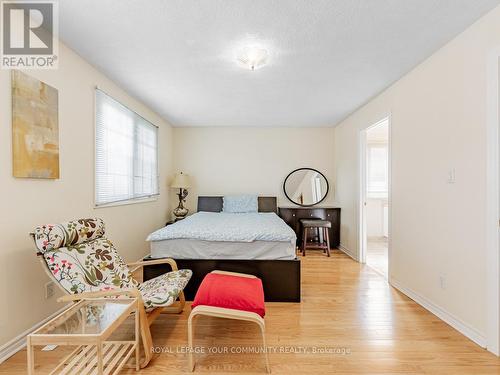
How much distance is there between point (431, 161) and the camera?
2.44 m

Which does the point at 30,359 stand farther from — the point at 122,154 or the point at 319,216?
the point at 319,216

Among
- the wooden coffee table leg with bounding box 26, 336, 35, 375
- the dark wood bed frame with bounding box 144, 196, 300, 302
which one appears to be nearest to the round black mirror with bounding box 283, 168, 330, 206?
the dark wood bed frame with bounding box 144, 196, 300, 302

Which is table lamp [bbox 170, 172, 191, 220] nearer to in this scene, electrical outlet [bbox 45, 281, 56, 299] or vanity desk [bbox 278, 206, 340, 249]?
vanity desk [bbox 278, 206, 340, 249]

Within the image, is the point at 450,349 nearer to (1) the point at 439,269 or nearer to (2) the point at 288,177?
(1) the point at 439,269

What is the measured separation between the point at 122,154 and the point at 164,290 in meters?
2.17

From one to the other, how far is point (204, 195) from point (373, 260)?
338cm

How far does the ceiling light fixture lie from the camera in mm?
2312

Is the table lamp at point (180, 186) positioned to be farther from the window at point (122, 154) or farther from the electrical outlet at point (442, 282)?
the electrical outlet at point (442, 282)

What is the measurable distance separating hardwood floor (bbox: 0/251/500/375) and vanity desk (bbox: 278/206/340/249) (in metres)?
2.18

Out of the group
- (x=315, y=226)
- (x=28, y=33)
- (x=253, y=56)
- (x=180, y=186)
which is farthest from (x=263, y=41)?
(x=180, y=186)

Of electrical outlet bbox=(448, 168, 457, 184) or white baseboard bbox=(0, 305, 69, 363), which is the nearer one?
white baseboard bbox=(0, 305, 69, 363)

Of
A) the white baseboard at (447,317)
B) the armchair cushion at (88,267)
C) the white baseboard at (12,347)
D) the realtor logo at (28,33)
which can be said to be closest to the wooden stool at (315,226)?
the white baseboard at (447,317)

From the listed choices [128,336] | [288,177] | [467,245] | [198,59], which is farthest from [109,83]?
[467,245]

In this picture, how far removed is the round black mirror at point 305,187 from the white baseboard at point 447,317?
2.58m
